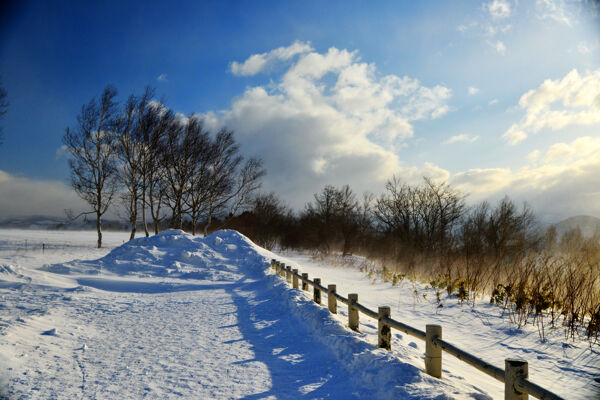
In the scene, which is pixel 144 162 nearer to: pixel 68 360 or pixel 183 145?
pixel 183 145

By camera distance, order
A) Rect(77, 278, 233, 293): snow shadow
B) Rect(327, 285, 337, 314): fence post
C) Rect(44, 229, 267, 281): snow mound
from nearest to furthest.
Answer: Rect(327, 285, 337, 314): fence post, Rect(77, 278, 233, 293): snow shadow, Rect(44, 229, 267, 281): snow mound

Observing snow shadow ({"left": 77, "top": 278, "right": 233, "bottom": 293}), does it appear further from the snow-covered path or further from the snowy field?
the snow-covered path

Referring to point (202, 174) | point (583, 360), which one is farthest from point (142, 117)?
point (583, 360)

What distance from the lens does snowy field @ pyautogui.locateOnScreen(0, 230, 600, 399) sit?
384 cm

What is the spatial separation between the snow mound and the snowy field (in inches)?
83.5

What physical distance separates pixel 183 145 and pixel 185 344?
24.6m

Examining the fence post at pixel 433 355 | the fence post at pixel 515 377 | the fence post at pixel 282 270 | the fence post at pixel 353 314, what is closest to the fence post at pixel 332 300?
the fence post at pixel 353 314

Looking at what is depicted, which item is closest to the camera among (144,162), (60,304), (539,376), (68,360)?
(68,360)

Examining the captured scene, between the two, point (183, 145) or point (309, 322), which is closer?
point (309, 322)

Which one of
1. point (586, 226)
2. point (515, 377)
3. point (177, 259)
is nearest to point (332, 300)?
point (515, 377)

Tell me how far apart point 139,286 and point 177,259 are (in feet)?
12.0

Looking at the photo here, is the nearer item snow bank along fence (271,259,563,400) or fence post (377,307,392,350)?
snow bank along fence (271,259,563,400)

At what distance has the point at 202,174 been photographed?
2859 centimetres

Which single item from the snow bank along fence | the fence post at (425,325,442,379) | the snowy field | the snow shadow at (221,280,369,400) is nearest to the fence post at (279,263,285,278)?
the snowy field
